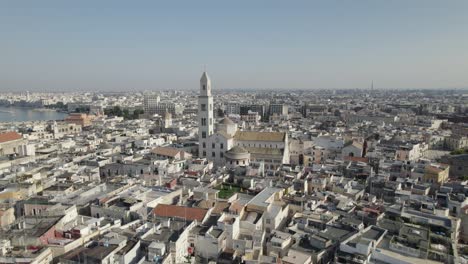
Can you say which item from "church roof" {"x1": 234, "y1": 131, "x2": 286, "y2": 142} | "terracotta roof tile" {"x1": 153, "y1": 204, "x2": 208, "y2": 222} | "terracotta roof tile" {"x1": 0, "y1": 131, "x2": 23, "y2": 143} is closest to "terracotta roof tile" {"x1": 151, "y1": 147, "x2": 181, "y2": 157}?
"church roof" {"x1": 234, "y1": 131, "x2": 286, "y2": 142}

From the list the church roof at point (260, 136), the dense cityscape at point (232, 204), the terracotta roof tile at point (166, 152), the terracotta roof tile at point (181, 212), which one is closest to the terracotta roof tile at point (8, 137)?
the dense cityscape at point (232, 204)

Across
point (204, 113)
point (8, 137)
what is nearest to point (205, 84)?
point (204, 113)

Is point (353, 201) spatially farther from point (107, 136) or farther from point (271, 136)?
point (107, 136)

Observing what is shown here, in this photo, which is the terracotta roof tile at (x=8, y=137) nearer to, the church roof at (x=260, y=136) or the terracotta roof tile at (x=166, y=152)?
the terracotta roof tile at (x=166, y=152)

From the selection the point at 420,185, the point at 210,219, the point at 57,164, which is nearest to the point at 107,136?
the point at 57,164

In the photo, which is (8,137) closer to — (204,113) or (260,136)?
(204,113)

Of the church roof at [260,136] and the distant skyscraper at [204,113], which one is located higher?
the distant skyscraper at [204,113]
